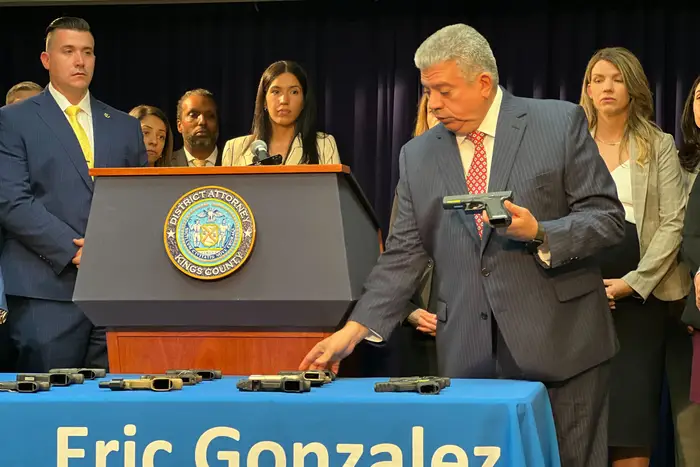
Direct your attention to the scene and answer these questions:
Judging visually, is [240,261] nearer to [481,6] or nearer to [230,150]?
[230,150]

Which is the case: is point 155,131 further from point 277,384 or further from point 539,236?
point 277,384

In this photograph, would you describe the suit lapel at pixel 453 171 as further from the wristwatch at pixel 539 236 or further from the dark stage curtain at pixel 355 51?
the dark stage curtain at pixel 355 51

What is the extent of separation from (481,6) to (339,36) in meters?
0.84

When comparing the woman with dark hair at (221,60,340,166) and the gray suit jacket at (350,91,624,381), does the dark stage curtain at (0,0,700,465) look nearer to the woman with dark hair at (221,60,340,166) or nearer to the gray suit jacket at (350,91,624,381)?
the woman with dark hair at (221,60,340,166)

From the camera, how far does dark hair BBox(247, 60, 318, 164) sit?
4.11 metres

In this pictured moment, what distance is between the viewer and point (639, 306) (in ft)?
12.3

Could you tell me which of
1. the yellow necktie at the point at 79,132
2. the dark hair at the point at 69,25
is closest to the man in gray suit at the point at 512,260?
the yellow necktie at the point at 79,132

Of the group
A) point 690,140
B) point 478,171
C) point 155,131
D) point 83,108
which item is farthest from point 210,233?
point 155,131

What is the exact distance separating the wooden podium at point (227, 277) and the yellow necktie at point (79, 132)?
2.23 ft

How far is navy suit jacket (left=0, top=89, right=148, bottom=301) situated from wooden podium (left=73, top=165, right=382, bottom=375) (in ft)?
1.73

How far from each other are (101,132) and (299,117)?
3.19 feet

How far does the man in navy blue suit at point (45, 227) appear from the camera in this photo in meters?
3.23

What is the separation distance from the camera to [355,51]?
20.0 feet

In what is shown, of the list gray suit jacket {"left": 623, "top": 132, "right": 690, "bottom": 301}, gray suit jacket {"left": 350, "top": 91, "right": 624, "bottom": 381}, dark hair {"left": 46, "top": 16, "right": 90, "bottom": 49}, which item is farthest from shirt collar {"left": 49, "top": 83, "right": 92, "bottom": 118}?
gray suit jacket {"left": 623, "top": 132, "right": 690, "bottom": 301}
